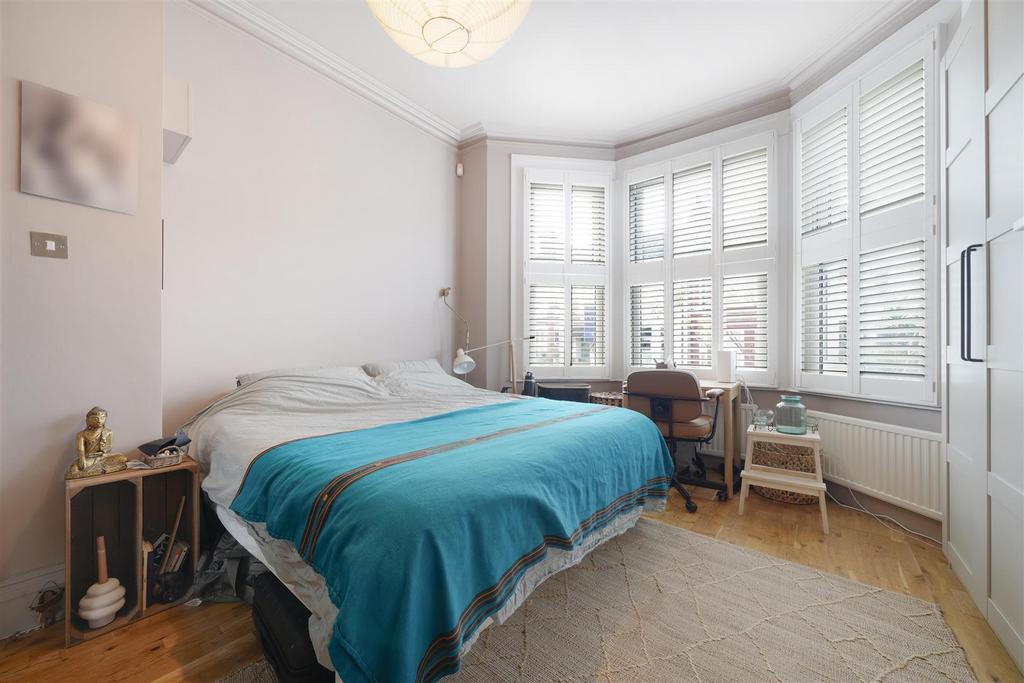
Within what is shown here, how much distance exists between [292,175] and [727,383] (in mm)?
3543

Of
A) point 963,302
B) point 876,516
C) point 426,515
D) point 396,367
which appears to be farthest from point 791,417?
point 396,367

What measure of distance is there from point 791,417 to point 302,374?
3073 millimetres

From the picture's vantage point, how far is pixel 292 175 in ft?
9.64

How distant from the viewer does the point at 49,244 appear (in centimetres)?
172

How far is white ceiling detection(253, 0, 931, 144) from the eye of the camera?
2648 mm

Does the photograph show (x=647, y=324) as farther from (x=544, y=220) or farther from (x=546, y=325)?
(x=544, y=220)

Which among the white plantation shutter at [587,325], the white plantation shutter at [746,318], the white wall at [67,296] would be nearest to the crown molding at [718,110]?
the white plantation shutter at [746,318]

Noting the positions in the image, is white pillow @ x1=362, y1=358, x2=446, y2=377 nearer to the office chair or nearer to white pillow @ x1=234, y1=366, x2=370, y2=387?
white pillow @ x1=234, y1=366, x2=370, y2=387

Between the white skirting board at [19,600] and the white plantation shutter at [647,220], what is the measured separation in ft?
14.2

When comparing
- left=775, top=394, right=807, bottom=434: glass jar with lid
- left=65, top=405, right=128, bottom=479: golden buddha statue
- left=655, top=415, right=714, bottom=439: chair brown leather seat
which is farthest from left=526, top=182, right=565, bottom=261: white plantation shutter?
left=65, top=405, right=128, bottom=479: golden buddha statue

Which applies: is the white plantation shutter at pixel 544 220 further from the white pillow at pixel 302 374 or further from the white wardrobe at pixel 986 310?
the white wardrobe at pixel 986 310

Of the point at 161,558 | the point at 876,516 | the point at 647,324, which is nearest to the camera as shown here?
the point at 161,558

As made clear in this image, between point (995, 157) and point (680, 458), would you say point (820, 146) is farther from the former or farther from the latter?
point (680, 458)

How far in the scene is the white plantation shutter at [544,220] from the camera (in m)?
4.22
